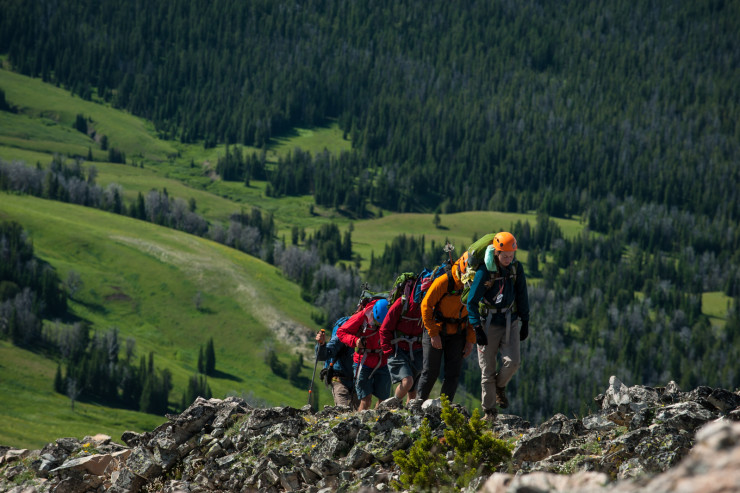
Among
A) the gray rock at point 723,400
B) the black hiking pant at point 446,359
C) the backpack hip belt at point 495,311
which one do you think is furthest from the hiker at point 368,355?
the gray rock at point 723,400

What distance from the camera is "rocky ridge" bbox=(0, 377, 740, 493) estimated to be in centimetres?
1374

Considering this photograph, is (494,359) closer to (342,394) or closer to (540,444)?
(540,444)

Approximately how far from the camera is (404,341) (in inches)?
777

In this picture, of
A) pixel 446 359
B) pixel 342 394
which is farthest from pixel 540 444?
pixel 342 394

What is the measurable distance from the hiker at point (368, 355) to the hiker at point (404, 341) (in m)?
0.95

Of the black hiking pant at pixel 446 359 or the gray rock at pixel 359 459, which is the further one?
the black hiking pant at pixel 446 359

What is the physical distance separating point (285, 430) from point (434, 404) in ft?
10.8

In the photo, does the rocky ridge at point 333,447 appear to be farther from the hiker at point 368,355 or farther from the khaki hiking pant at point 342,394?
the khaki hiking pant at point 342,394

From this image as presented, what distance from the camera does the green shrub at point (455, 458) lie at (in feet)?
42.4

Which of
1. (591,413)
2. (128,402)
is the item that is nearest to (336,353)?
(591,413)

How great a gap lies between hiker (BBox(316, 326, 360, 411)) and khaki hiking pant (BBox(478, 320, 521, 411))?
5.46m

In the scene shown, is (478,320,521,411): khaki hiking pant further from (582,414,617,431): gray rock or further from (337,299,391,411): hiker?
(337,299,391,411): hiker

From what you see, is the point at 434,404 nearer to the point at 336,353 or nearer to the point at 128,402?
the point at 336,353

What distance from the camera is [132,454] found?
18094 millimetres
